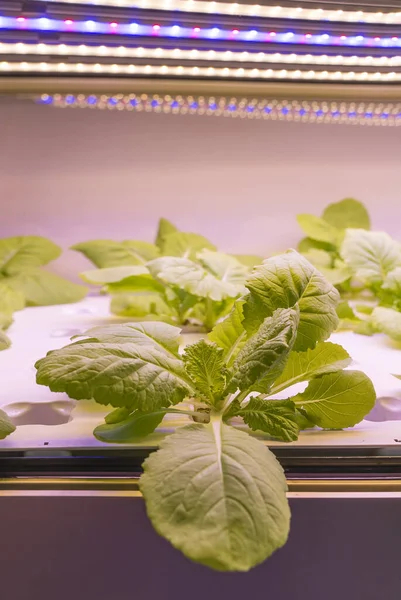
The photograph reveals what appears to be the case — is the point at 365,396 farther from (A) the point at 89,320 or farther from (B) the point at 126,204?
(B) the point at 126,204

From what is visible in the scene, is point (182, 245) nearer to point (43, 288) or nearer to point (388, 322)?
point (43, 288)

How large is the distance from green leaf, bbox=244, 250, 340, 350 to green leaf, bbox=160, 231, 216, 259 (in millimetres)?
522

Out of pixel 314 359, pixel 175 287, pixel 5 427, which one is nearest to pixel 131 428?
pixel 5 427

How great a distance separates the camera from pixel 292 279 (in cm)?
67

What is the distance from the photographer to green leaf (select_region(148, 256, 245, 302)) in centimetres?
89

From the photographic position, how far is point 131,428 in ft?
2.02

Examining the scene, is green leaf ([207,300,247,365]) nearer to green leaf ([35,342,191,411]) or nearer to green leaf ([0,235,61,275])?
green leaf ([35,342,191,411])

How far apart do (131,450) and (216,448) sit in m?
0.11

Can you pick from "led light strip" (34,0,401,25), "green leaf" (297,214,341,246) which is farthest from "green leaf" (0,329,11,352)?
"green leaf" (297,214,341,246)

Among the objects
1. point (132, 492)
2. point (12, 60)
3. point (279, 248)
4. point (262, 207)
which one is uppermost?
point (12, 60)

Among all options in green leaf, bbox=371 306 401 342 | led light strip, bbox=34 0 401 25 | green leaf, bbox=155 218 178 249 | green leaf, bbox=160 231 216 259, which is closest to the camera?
led light strip, bbox=34 0 401 25

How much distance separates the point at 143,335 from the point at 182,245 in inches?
20.3

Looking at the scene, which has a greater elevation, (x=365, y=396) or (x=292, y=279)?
(x=292, y=279)

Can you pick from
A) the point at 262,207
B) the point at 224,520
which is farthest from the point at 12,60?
the point at 224,520
